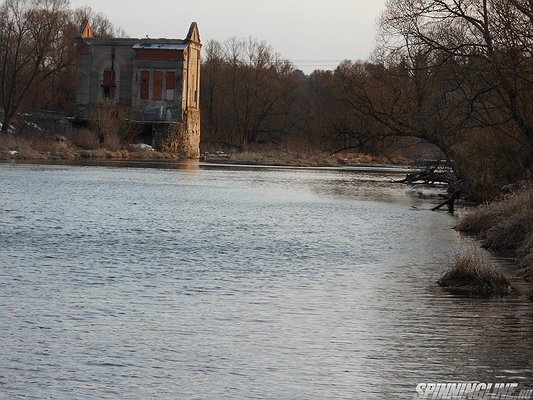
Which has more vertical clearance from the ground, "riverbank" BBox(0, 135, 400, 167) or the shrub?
the shrub

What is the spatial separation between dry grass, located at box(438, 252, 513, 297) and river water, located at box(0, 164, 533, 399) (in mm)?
380

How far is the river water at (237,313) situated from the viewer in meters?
11.1

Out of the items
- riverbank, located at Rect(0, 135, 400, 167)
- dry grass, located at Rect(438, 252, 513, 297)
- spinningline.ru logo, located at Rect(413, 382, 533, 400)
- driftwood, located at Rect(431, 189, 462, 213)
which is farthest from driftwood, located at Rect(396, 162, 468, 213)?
spinningline.ru logo, located at Rect(413, 382, 533, 400)

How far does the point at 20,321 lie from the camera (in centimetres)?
1366

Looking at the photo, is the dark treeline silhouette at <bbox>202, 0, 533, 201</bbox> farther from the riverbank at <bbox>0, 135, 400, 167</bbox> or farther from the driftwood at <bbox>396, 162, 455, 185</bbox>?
the riverbank at <bbox>0, 135, 400, 167</bbox>

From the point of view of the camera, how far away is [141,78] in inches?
3669

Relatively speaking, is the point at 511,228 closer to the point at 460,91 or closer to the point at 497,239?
the point at 497,239

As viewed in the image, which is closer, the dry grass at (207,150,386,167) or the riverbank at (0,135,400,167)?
the riverbank at (0,135,400,167)

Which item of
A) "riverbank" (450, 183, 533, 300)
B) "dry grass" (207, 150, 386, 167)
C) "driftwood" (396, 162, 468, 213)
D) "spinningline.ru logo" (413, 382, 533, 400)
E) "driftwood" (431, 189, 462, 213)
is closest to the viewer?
"spinningline.ru logo" (413, 382, 533, 400)

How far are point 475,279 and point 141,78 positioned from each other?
256ft

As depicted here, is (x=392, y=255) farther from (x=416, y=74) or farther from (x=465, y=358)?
(x=416, y=74)

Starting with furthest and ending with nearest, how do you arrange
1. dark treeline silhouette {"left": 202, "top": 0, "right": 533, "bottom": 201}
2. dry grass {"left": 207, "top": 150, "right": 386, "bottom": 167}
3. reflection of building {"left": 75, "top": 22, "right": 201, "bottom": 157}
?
reflection of building {"left": 75, "top": 22, "right": 201, "bottom": 157} < dry grass {"left": 207, "top": 150, "right": 386, "bottom": 167} < dark treeline silhouette {"left": 202, "top": 0, "right": 533, "bottom": 201}

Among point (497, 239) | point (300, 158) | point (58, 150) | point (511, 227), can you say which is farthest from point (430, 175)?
point (300, 158)

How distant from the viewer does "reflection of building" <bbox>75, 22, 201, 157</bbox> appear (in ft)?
306
